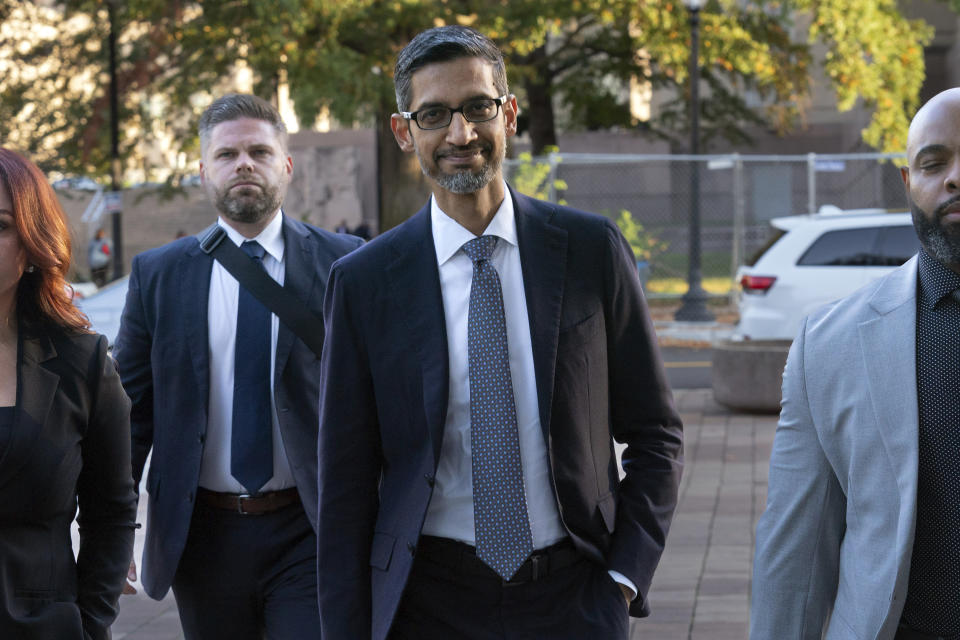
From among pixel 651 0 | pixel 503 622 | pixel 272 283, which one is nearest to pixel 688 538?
pixel 272 283

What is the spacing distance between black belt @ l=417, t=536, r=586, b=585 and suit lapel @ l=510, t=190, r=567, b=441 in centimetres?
26

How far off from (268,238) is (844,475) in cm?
241

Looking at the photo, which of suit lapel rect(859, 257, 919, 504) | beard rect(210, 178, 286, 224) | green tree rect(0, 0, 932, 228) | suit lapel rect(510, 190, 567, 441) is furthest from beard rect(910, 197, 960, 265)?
green tree rect(0, 0, 932, 228)

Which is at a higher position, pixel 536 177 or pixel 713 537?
pixel 536 177

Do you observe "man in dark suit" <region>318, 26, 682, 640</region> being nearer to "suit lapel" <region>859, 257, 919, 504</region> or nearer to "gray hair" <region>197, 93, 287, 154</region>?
"suit lapel" <region>859, 257, 919, 504</region>

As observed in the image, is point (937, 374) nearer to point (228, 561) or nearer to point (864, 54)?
point (228, 561)

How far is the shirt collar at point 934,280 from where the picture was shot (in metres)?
2.66

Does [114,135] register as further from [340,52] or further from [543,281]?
[543,281]

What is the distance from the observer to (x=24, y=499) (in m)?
2.97

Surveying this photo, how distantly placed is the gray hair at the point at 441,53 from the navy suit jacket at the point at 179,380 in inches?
51.8

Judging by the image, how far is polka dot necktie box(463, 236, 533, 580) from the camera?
9.75ft

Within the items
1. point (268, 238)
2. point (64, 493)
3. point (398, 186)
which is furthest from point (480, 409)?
point (398, 186)

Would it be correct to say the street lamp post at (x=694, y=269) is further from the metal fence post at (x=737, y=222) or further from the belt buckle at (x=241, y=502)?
the belt buckle at (x=241, y=502)

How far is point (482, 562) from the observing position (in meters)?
3.00
